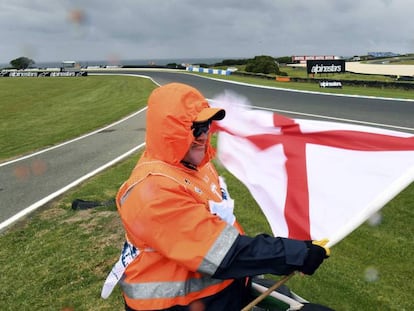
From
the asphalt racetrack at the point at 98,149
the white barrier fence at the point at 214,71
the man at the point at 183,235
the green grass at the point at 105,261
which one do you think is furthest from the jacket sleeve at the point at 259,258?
the white barrier fence at the point at 214,71

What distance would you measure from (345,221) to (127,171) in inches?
262

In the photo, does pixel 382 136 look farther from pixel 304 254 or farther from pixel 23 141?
pixel 23 141

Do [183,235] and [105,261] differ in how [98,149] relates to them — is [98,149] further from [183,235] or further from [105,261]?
[183,235]

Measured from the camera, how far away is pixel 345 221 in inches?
109

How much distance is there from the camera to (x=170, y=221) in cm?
214

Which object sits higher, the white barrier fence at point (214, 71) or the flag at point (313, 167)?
the white barrier fence at point (214, 71)

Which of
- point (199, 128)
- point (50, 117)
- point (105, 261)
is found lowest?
point (105, 261)

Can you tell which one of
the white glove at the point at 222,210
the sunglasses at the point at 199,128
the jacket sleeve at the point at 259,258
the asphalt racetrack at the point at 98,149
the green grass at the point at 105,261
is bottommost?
the green grass at the point at 105,261

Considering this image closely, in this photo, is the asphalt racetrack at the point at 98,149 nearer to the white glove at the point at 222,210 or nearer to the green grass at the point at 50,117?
the green grass at the point at 50,117

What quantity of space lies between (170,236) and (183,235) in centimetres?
7

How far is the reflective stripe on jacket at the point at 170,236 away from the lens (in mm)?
2137

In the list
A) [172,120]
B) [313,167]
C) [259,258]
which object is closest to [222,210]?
[259,258]

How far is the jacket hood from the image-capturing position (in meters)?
2.37

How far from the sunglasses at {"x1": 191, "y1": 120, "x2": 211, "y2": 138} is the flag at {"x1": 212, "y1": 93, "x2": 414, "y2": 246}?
737 mm
